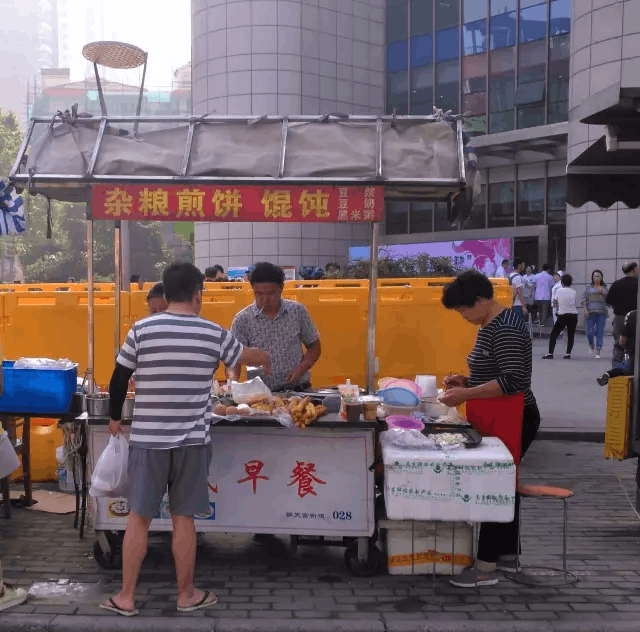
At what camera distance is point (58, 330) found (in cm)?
827

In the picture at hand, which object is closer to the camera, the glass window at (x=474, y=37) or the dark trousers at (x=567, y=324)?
the dark trousers at (x=567, y=324)

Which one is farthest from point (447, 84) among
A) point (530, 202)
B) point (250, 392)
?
point (250, 392)

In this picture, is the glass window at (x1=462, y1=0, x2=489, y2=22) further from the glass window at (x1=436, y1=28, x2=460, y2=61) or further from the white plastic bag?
the white plastic bag

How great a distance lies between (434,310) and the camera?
27.3ft

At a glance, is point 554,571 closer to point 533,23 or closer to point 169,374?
point 169,374

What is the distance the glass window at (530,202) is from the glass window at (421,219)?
175 inches

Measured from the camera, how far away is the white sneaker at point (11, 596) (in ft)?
14.1

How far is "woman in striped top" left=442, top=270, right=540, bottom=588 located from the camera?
14.9 ft

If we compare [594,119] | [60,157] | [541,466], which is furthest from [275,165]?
[541,466]

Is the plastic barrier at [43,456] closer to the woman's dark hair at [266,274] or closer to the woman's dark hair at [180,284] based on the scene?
the woman's dark hair at [266,274]

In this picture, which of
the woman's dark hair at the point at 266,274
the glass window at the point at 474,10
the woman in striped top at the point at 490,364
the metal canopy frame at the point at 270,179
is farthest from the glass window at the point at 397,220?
the woman in striped top at the point at 490,364

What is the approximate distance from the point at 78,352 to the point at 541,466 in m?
5.25

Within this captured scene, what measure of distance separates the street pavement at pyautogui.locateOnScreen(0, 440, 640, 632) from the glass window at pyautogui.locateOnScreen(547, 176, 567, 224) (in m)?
22.2

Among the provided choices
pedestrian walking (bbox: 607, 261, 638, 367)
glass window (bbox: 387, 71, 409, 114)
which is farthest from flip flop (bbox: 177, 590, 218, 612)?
glass window (bbox: 387, 71, 409, 114)
